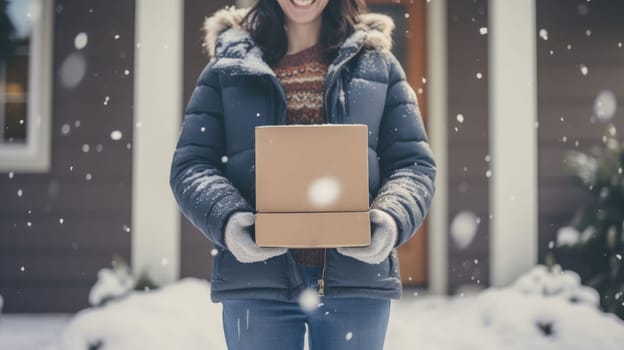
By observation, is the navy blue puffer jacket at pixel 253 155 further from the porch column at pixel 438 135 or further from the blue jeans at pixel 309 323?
the porch column at pixel 438 135

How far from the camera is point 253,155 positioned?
60.8 inches

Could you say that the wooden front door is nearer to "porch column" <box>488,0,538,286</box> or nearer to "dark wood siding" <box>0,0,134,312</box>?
"porch column" <box>488,0,538,286</box>

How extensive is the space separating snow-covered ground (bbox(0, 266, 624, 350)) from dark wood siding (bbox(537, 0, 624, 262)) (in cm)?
77

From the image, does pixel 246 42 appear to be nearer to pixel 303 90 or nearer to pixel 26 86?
pixel 303 90

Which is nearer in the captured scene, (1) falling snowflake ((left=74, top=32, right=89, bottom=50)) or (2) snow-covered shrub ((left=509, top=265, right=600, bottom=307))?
(2) snow-covered shrub ((left=509, top=265, right=600, bottom=307))

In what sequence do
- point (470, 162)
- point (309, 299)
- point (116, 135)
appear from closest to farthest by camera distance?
A: point (309, 299) → point (116, 135) → point (470, 162)

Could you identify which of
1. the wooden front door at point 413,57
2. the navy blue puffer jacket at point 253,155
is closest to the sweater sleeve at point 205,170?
the navy blue puffer jacket at point 253,155

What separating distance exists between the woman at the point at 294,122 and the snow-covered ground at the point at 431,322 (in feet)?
8.03

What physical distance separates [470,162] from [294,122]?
13.4ft

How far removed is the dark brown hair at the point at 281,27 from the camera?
168cm

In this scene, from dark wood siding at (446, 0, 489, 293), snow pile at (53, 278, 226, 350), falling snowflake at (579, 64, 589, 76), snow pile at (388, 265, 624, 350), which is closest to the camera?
snow pile at (53, 278, 226, 350)

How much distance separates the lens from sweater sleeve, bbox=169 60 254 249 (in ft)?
4.71

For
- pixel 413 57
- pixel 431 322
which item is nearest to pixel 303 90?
pixel 431 322

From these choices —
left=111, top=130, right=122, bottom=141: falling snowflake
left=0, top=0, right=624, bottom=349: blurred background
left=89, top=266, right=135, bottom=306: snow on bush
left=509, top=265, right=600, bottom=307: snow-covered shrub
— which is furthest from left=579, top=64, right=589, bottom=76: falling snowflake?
left=89, top=266, right=135, bottom=306: snow on bush
